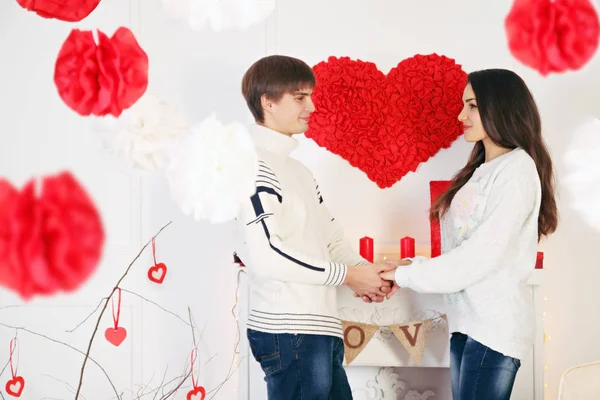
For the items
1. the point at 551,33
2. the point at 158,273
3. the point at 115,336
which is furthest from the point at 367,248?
the point at 551,33

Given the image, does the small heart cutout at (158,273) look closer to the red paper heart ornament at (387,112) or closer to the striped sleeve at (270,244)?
the red paper heart ornament at (387,112)

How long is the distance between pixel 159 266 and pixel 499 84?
124 centimetres

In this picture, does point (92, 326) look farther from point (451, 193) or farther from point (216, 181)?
point (451, 193)

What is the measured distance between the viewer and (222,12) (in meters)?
2.39

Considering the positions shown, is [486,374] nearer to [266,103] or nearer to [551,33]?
[266,103]

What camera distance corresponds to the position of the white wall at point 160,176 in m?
A: 2.30

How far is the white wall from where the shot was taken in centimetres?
230

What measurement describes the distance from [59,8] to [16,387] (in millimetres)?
1277

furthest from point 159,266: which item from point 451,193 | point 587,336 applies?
point 587,336

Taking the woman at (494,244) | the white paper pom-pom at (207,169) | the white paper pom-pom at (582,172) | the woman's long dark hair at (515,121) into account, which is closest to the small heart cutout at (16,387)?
the white paper pom-pom at (207,169)

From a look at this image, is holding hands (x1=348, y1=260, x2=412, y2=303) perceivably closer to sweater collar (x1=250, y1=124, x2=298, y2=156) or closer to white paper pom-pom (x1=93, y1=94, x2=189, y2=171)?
sweater collar (x1=250, y1=124, x2=298, y2=156)

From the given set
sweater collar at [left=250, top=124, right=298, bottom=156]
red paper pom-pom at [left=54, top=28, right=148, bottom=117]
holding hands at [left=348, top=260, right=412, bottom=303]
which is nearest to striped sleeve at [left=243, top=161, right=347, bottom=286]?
sweater collar at [left=250, top=124, right=298, bottom=156]

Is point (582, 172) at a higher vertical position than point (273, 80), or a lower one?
lower

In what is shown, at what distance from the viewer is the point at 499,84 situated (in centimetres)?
172
